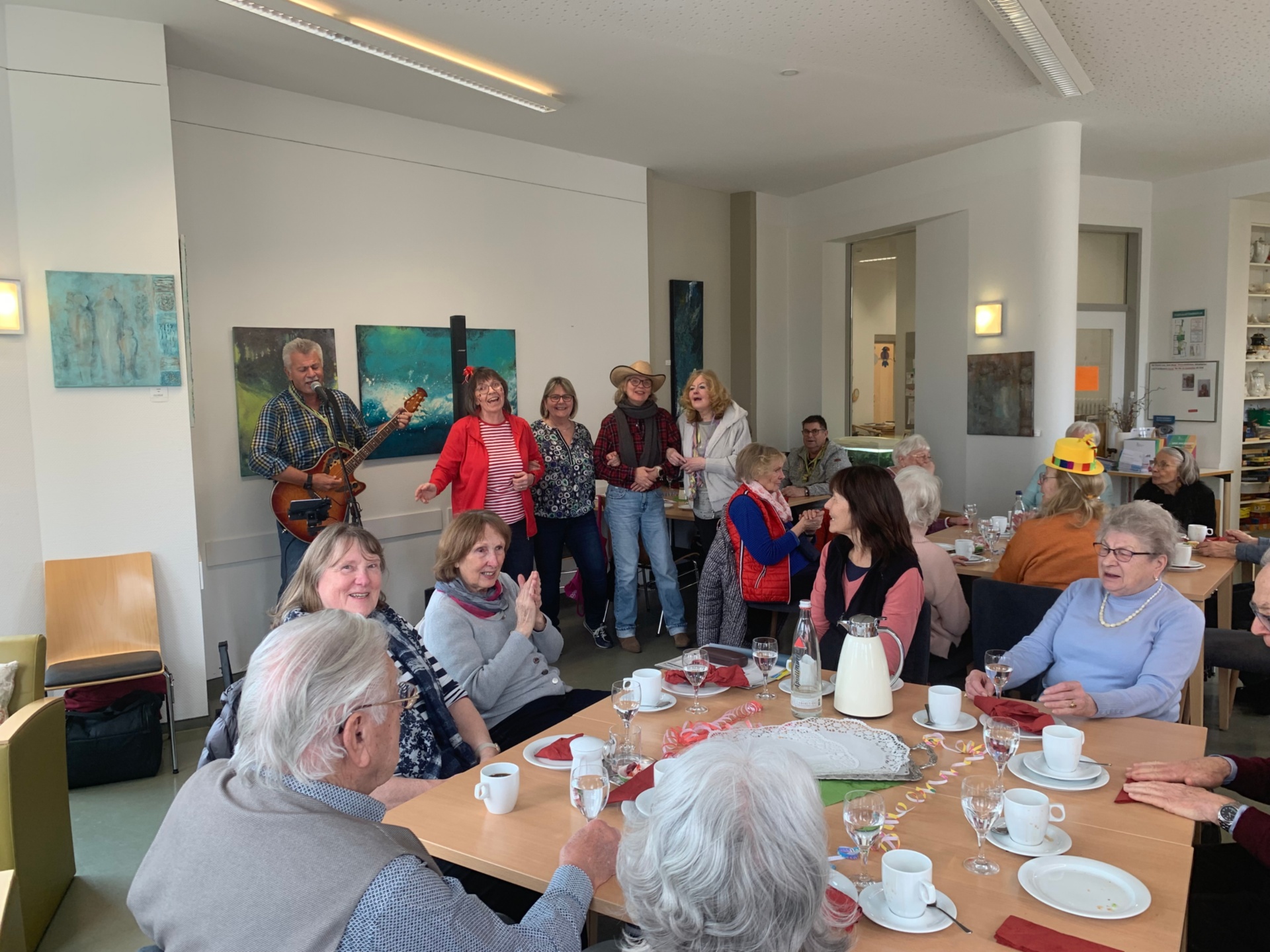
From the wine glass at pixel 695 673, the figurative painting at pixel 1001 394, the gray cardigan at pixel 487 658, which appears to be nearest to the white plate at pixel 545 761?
the wine glass at pixel 695 673

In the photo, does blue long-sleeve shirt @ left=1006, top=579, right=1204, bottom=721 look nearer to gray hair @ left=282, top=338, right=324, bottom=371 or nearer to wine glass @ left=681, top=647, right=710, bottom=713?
wine glass @ left=681, top=647, right=710, bottom=713

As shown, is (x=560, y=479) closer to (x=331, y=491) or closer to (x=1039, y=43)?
(x=331, y=491)

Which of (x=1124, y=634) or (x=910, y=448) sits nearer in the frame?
(x=1124, y=634)

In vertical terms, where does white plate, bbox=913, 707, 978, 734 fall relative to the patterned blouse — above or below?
below

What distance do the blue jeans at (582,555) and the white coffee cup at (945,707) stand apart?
142 inches

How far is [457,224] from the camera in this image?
6137 mm

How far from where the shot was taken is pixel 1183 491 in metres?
5.48

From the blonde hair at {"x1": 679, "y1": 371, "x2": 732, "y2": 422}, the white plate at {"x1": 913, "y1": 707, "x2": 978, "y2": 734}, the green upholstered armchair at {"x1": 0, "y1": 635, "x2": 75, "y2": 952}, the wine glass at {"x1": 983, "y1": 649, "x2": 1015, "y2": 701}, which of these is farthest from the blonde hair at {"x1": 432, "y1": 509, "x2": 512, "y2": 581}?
the blonde hair at {"x1": 679, "y1": 371, "x2": 732, "y2": 422}

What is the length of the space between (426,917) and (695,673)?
3.88ft

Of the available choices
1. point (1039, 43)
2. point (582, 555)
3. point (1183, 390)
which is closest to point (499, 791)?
point (582, 555)

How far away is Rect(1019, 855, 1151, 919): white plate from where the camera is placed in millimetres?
1408

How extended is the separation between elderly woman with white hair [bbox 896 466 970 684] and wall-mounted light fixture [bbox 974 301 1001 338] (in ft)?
11.8

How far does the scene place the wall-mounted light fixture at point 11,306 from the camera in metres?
4.03

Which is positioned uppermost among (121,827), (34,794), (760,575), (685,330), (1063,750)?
(685,330)
